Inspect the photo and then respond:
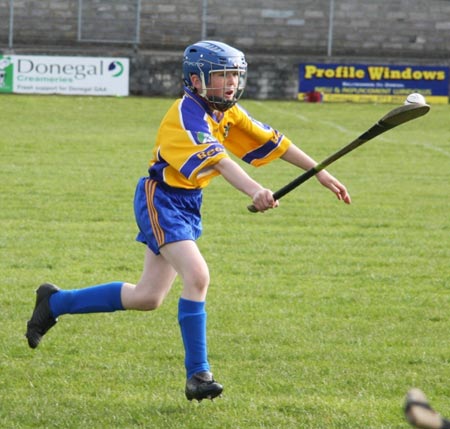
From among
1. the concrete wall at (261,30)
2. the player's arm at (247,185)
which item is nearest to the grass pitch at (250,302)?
the player's arm at (247,185)

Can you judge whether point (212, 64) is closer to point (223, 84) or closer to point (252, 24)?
point (223, 84)

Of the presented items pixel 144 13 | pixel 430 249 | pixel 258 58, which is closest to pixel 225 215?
pixel 430 249

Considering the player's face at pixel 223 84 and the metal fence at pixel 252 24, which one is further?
the metal fence at pixel 252 24

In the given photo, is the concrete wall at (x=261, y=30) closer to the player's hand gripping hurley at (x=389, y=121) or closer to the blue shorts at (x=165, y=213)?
the blue shorts at (x=165, y=213)

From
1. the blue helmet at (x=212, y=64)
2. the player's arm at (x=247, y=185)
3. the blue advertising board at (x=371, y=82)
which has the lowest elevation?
the blue advertising board at (x=371, y=82)

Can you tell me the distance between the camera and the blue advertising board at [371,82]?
27609 millimetres

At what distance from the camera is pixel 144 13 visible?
3017 cm

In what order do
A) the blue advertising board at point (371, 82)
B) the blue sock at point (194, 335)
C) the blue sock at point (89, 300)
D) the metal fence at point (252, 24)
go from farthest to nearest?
the metal fence at point (252, 24)
the blue advertising board at point (371, 82)
the blue sock at point (89, 300)
the blue sock at point (194, 335)

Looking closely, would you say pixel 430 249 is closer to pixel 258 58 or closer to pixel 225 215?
pixel 225 215

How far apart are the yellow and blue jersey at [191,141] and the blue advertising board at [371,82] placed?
74.0 feet

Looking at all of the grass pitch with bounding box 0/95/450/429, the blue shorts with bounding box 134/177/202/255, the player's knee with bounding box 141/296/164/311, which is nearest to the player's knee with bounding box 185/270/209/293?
the blue shorts with bounding box 134/177/202/255

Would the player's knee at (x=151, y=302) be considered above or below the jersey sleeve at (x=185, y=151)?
below

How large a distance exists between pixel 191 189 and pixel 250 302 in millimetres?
2177

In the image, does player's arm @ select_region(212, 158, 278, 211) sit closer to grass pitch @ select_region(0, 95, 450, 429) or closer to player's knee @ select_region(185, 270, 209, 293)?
player's knee @ select_region(185, 270, 209, 293)
